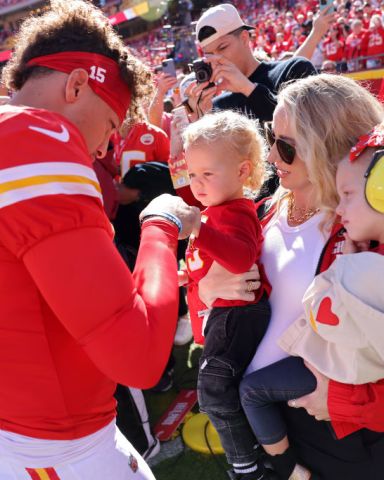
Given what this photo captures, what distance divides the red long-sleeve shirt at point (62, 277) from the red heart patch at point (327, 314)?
18.4 inches

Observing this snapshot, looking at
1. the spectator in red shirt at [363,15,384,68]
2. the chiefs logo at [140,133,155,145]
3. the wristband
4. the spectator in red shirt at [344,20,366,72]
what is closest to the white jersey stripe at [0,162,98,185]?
the wristband

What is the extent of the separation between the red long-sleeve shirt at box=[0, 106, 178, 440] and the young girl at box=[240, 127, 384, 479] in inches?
19.1

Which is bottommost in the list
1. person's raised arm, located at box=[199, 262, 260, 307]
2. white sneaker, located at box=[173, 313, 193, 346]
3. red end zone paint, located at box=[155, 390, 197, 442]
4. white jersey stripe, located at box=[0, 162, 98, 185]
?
white sneaker, located at box=[173, 313, 193, 346]

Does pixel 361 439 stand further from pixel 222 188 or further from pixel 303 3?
pixel 303 3

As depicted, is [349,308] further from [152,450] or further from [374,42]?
[374,42]

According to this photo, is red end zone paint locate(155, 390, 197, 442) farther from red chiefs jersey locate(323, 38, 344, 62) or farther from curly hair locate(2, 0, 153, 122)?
red chiefs jersey locate(323, 38, 344, 62)

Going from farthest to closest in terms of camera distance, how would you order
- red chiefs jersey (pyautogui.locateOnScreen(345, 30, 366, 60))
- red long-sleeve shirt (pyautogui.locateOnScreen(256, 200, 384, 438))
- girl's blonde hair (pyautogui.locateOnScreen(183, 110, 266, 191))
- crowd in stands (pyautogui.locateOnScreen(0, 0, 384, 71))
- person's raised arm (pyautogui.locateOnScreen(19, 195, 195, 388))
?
red chiefs jersey (pyautogui.locateOnScreen(345, 30, 366, 60)) < crowd in stands (pyautogui.locateOnScreen(0, 0, 384, 71)) < girl's blonde hair (pyautogui.locateOnScreen(183, 110, 266, 191)) < red long-sleeve shirt (pyautogui.locateOnScreen(256, 200, 384, 438)) < person's raised arm (pyautogui.locateOnScreen(19, 195, 195, 388))

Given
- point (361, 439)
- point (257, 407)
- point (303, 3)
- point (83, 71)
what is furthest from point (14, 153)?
point (303, 3)

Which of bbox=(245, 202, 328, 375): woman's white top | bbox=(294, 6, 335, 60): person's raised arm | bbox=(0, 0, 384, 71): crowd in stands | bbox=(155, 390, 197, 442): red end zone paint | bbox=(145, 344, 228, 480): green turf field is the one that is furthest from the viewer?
bbox=(0, 0, 384, 71): crowd in stands

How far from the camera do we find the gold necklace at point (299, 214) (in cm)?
169

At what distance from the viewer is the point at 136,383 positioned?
1.01 meters

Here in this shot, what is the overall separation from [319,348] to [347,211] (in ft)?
1.41

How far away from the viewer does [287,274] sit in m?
1.62

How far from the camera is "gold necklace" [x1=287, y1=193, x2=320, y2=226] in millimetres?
1688
